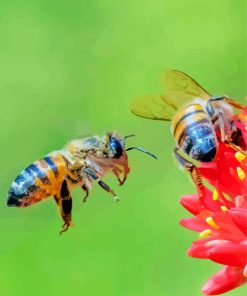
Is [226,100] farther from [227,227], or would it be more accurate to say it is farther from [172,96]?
[227,227]

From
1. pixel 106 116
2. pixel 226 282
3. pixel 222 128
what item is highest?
pixel 222 128

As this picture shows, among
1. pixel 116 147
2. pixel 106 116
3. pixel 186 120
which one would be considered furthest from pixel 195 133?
pixel 106 116

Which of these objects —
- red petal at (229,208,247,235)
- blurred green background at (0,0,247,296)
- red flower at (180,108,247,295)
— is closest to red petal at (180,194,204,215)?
red flower at (180,108,247,295)

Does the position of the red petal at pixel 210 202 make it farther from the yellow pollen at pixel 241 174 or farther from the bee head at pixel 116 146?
the bee head at pixel 116 146

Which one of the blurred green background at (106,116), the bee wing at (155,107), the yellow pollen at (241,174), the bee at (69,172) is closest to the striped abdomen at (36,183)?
the bee at (69,172)

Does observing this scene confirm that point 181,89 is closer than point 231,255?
No

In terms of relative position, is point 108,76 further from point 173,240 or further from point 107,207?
point 173,240

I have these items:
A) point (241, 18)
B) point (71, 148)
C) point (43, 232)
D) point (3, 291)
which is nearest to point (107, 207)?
point (43, 232)
